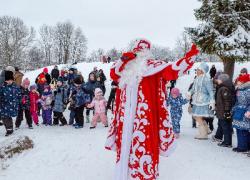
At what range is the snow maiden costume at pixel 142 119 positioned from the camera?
218 inches

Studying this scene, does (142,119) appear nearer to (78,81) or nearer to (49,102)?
(78,81)

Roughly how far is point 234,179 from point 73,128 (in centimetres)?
617

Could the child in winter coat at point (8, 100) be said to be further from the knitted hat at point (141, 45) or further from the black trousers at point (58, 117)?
the knitted hat at point (141, 45)

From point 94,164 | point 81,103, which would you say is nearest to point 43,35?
point 81,103

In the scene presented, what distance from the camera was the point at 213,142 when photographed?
364 inches

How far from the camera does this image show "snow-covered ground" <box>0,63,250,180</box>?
6.67 metres

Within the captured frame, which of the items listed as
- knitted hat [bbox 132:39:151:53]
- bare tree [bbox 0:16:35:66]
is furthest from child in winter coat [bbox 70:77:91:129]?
bare tree [bbox 0:16:35:66]

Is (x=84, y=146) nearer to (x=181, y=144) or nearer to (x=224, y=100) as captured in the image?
(x=181, y=144)

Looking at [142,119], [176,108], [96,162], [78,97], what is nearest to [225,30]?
[78,97]

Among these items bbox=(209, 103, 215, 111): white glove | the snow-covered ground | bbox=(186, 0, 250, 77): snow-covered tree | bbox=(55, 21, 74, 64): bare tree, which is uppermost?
bbox=(55, 21, 74, 64): bare tree

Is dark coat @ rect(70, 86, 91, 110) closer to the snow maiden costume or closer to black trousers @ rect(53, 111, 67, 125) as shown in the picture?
black trousers @ rect(53, 111, 67, 125)

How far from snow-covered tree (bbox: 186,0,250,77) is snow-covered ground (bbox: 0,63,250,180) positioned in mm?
13755

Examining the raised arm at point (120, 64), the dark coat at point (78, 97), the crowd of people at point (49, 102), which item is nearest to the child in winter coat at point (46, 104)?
the crowd of people at point (49, 102)

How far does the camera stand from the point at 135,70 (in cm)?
571
